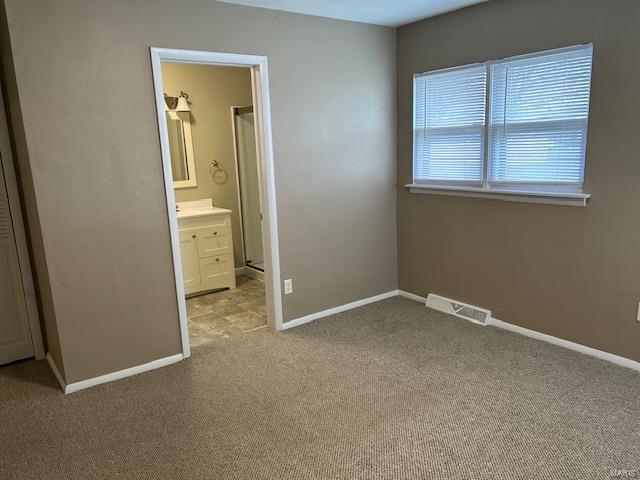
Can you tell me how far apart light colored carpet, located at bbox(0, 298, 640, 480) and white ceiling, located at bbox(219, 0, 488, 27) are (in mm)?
2338

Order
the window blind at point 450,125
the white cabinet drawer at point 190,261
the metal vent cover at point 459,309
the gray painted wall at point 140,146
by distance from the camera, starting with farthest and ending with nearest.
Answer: the white cabinet drawer at point 190,261 < the metal vent cover at point 459,309 < the window blind at point 450,125 < the gray painted wall at point 140,146

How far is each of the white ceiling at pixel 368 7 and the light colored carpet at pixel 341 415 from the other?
234cm

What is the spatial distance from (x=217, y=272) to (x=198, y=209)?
679mm

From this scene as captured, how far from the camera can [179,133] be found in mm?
4738

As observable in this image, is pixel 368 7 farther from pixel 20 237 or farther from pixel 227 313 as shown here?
pixel 20 237

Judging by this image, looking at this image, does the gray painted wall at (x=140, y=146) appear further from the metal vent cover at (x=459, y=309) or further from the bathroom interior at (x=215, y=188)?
the bathroom interior at (x=215, y=188)

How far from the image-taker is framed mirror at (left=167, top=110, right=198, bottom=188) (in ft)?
15.4

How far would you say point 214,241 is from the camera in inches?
185

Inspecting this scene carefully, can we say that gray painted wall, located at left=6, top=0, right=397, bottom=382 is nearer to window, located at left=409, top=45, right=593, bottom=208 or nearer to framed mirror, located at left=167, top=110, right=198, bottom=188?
window, located at left=409, top=45, right=593, bottom=208

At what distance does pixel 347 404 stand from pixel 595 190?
78.0 inches

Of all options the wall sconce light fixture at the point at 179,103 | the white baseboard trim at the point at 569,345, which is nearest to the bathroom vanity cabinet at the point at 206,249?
the wall sconce light fixture at the point at 179,103

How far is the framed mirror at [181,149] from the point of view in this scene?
15.4 feet

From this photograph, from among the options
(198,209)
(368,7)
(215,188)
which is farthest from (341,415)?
(215,188)

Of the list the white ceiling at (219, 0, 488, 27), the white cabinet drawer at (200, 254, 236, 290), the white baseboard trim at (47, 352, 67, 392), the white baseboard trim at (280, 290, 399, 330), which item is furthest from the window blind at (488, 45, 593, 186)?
the white baseboard trim at (47, 352, 67, 392)
